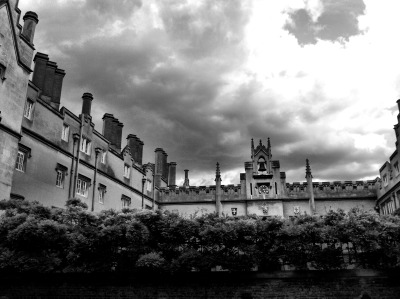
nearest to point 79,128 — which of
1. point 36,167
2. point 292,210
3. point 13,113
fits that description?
point 36,167

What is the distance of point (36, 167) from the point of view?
19.6 metres

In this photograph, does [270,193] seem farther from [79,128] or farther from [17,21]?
[17,21]

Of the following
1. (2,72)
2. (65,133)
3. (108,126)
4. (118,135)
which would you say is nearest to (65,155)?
(65,133)

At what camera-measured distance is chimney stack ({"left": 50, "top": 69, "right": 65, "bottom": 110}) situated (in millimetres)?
22188

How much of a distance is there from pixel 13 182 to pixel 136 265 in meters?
8.96

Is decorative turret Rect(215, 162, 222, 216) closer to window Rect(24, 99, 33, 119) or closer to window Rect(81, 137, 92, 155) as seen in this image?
window Rect(81, 137, 92, 155)

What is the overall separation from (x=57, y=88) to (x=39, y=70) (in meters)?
1.54

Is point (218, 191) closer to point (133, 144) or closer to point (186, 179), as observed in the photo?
point (186, 179)

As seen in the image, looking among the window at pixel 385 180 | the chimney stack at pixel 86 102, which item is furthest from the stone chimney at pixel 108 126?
the window at pixel 385 180

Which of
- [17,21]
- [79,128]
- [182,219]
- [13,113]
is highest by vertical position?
[17,21]

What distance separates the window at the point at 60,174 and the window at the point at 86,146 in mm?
2939

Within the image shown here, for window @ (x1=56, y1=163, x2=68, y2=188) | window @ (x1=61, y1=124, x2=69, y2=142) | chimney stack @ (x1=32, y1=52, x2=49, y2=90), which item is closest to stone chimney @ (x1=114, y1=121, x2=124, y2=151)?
window @ (x1=61, y1=124, x2=69, y2=142)

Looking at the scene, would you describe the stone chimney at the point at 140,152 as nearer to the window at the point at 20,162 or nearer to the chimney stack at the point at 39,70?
the chimney stack at the point at 39,70

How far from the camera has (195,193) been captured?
38.2 m
